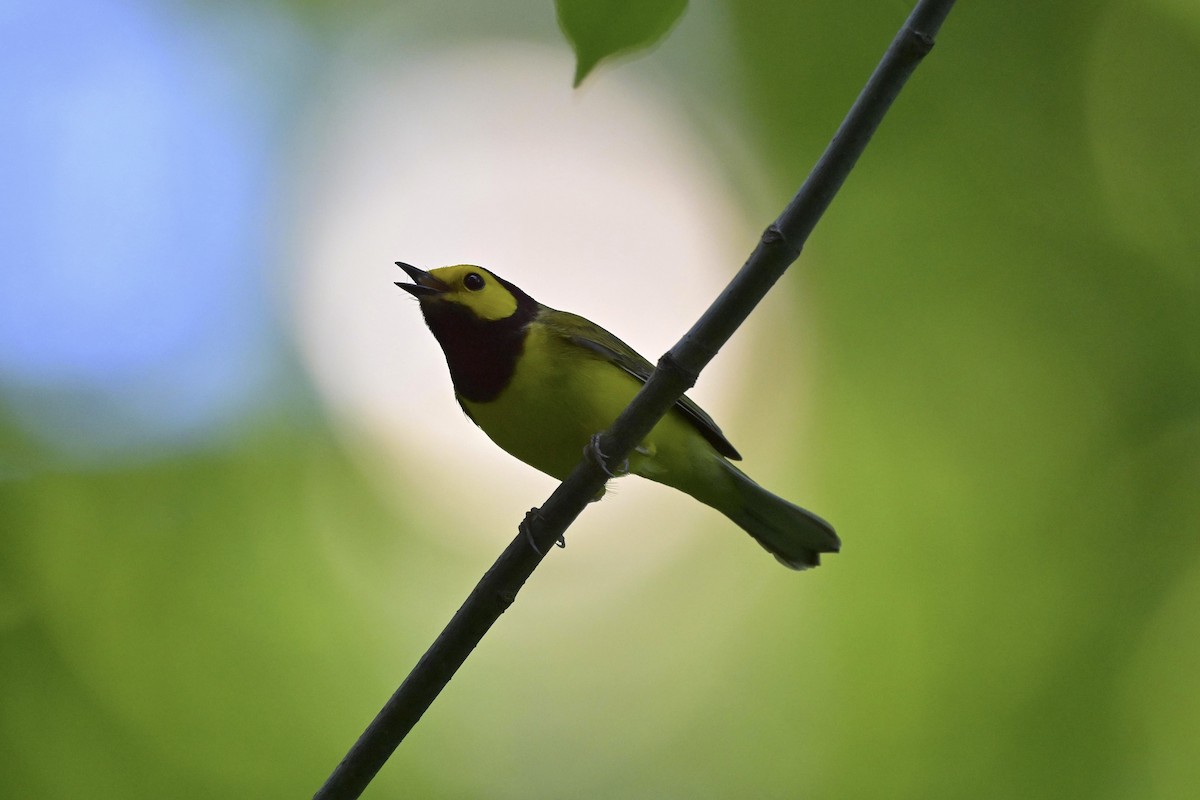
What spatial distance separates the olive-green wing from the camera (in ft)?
13.5

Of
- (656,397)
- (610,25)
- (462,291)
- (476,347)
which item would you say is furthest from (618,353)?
(610,25)

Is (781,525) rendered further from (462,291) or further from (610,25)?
(610,25)

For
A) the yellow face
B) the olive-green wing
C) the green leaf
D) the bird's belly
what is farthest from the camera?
the yellow face

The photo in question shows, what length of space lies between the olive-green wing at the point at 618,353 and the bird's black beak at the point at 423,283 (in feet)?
1.36

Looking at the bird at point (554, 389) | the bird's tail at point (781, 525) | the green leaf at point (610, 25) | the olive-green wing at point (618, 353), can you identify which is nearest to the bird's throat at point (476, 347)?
the bird at point (554, 389)

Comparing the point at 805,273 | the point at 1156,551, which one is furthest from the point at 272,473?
the point at 1156,551

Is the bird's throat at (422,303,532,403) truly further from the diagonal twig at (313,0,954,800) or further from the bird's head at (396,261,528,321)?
the diagonal twig at (313,0,954,800)

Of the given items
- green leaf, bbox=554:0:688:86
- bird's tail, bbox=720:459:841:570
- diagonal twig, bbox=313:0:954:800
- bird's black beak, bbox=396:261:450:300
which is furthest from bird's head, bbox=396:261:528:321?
green leaf, bbox=554:0:688:86

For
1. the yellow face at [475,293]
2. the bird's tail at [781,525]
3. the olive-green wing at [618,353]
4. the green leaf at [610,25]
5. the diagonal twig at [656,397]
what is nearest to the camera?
the green leaf at [610,25]

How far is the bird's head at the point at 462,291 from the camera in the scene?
4195mm

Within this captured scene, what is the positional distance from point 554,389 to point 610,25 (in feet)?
9.27

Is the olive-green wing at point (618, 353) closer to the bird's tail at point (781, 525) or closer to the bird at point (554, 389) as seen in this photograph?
the bird at point (554, 389)

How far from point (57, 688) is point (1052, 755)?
5.48 metres

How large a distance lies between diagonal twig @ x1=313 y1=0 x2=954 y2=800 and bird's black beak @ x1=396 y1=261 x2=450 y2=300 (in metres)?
1.72
